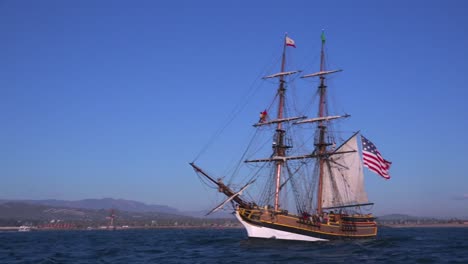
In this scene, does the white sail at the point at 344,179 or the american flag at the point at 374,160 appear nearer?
the american flag at the point at 374,160

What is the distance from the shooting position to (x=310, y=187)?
286ft

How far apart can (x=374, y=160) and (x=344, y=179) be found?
10.0 meters

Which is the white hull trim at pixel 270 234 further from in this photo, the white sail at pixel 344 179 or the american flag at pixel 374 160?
the american flag at pixel 374 160

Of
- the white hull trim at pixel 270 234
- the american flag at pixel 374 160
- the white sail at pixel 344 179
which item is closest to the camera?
the white hull trim at pixel 270 234

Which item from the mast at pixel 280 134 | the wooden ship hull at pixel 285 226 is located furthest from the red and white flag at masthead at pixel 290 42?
the wooden ship hull at pixel 285 226

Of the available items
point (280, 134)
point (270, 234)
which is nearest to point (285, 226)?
point (270, 234)

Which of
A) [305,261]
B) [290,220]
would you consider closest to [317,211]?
[290,220]

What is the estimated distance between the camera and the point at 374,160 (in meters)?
77.2

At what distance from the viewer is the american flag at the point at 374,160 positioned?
76.9 meters

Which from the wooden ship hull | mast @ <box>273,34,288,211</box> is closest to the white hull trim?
the wooden ship hull

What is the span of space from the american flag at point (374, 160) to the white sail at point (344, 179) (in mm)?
7623

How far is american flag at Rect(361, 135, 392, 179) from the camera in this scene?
76938 mm

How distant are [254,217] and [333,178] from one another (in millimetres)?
17950

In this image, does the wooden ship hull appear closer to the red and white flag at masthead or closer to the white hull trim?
the white hull trim
